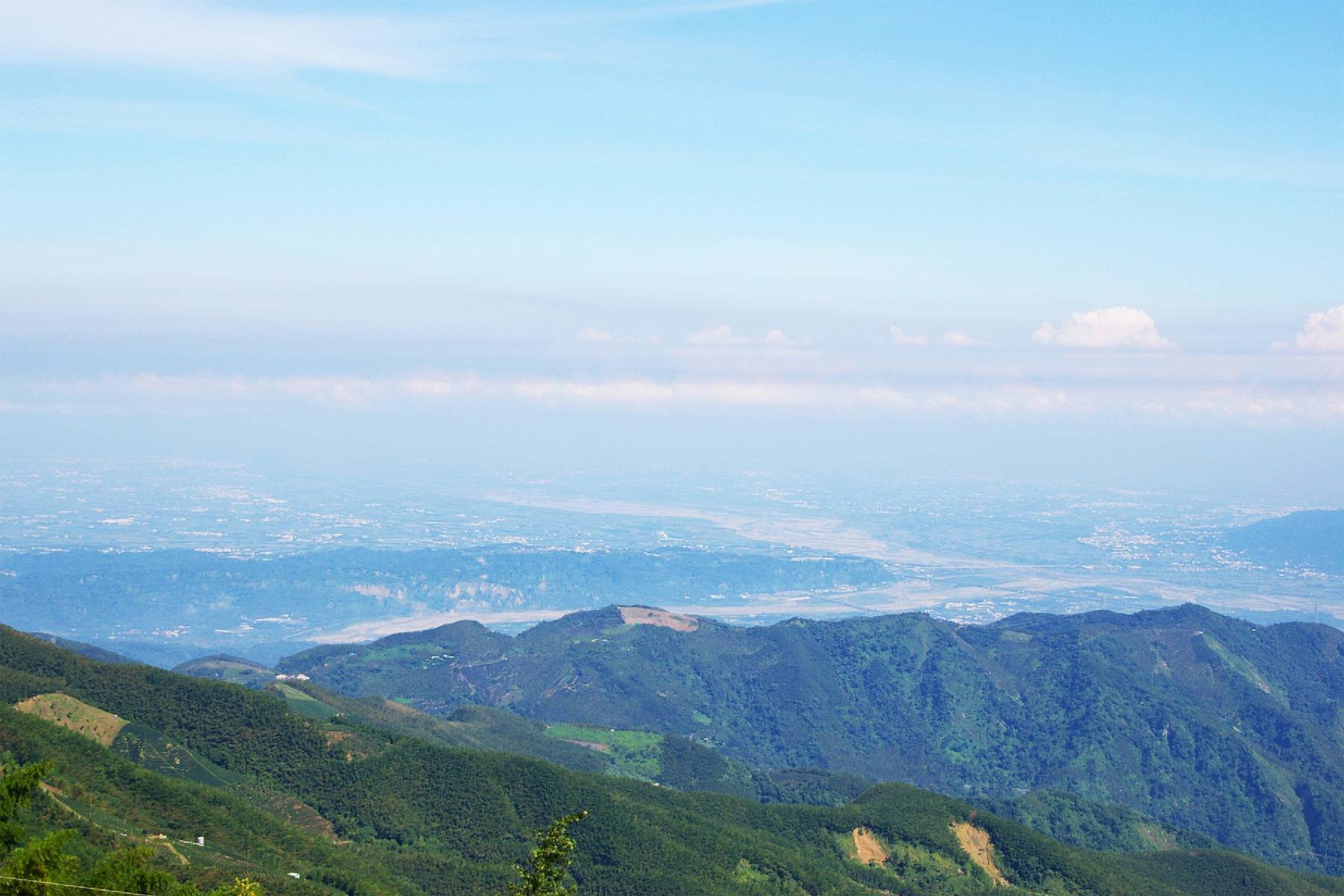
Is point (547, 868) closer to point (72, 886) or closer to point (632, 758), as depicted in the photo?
point (72, 886)

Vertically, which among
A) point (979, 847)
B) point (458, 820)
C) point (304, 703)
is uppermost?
point (304, 703)

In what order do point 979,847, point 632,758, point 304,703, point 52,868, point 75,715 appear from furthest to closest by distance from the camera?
point 632,758 < point 304,703 < point 979,847 < point 75,715 < point 52,868

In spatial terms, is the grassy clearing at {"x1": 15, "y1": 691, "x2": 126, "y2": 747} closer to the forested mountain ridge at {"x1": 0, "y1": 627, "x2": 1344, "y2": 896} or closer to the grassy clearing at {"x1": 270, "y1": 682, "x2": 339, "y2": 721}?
the forested mountain ridge at {"x1": 0, "y1": 627, "x2": 1344, "y2": 896}

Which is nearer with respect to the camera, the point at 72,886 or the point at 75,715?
the point at 72,886

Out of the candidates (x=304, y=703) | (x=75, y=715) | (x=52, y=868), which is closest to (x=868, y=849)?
(x=304, y=703)

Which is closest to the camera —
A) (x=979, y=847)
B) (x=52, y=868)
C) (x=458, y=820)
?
(x=52, y=868)

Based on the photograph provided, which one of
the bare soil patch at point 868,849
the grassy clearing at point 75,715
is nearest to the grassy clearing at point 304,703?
the grassy clearing at point 75,715

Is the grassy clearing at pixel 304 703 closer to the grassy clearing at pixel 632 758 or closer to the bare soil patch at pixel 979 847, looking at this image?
the grassy clearing at pixel 632 758

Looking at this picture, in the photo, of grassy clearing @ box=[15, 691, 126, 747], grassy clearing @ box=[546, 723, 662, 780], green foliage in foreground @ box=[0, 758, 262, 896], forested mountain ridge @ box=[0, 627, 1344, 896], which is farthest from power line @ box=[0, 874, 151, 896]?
grassy clearing @ box=[546, 723, 662, 780]

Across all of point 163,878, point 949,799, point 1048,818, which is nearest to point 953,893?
point 949,799

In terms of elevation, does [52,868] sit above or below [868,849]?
above
